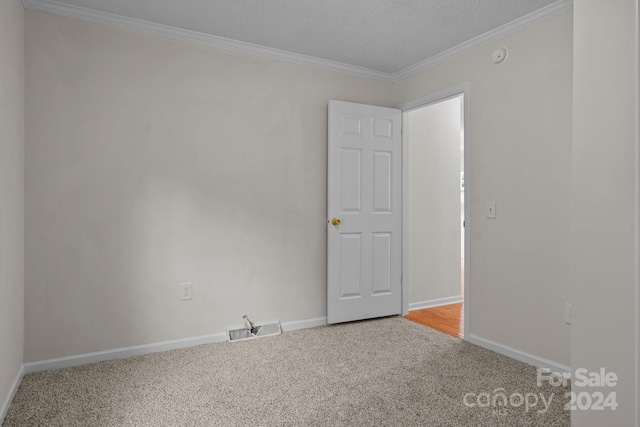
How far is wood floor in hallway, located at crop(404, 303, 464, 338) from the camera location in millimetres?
3469

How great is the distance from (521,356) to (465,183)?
4.31ft

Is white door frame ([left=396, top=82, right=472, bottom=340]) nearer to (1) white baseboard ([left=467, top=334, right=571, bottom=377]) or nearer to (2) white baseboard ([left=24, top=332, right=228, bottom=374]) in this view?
(1) white baseboard ([left=467, top=334, right=571, bottom=377])

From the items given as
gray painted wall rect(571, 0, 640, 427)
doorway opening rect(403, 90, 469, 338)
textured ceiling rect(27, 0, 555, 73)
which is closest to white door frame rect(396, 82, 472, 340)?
doorway opening rect(403, 90, 469, 338)

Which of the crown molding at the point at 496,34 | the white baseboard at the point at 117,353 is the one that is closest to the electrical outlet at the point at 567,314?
the crown molding at the point at 496,34

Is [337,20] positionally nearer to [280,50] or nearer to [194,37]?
[280,50]

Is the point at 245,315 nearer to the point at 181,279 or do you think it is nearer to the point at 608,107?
the point at 181,279

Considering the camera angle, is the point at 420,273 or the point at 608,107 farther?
the point at 420,273

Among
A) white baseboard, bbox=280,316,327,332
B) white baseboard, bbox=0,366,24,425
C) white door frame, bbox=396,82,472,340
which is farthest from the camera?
white baseboard, bbox=280,316,327,332

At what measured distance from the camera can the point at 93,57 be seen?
2.70 m

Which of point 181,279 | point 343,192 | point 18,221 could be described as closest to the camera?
point 18,221

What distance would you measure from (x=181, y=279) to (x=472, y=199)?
7.57 ft

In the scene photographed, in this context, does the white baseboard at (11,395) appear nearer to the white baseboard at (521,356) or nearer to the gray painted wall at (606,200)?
the gray painted wall at (606,200)

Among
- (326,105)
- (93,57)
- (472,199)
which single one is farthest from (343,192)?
(93,57)

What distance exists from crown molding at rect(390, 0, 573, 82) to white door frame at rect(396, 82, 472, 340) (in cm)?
26
